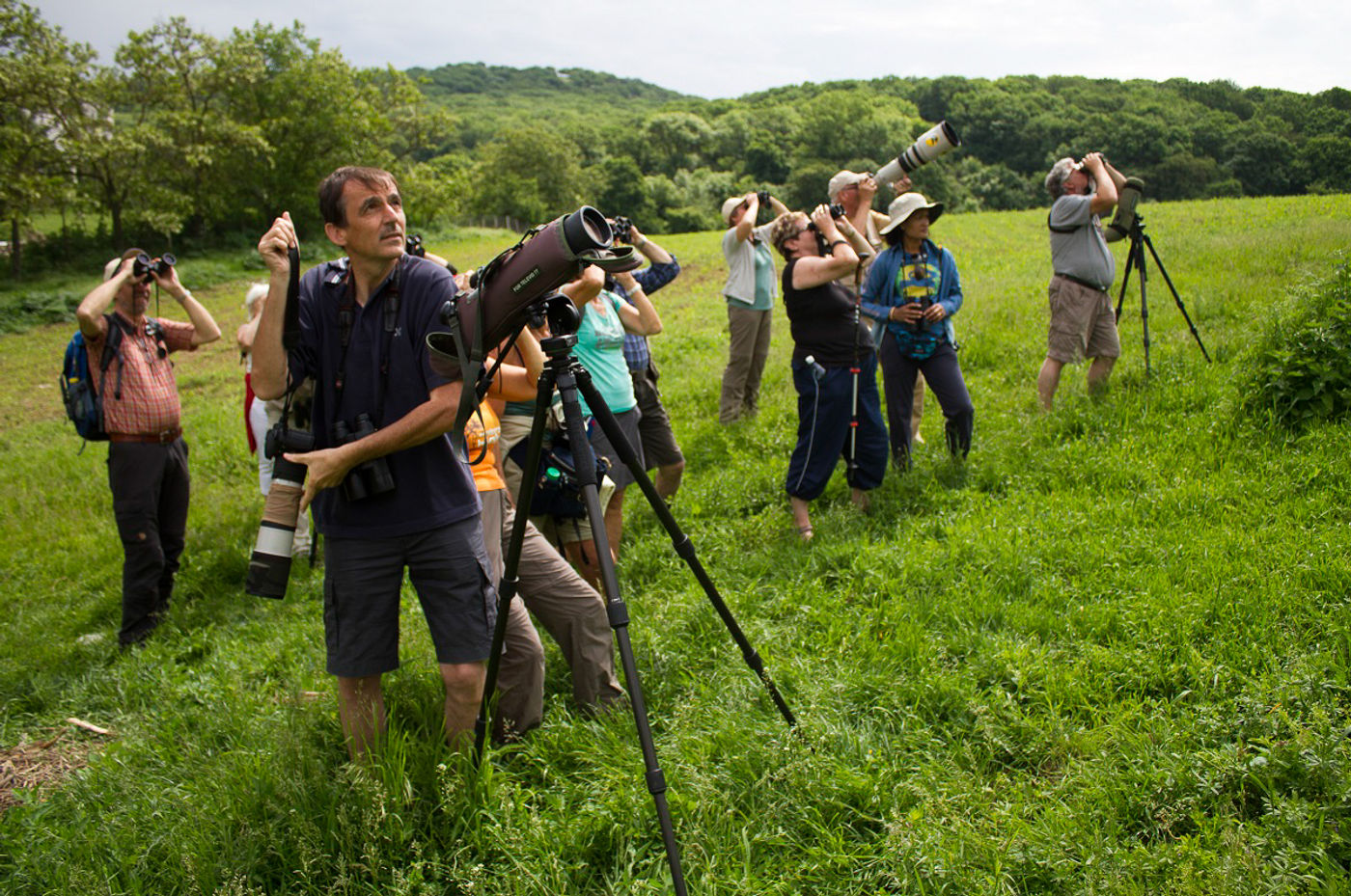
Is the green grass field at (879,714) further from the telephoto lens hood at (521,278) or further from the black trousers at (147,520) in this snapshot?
the telephoto lens hood at (521,278)

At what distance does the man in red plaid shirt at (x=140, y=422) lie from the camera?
5.42 meters

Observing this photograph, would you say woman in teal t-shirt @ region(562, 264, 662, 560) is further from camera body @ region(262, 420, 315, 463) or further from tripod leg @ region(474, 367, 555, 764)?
camera body @ region(262, 420, 315, 463)

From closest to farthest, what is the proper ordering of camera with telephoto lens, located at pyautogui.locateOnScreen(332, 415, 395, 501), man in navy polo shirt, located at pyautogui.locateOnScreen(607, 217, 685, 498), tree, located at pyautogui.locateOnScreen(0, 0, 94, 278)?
camera with telephoto lens, located at pyautogui.locateOnScreen(332, 415, 395, 501) < man in navy polo shirt, located at pyautogui.locateOnScreen(607, 217, 685, 498) < tree, located at pyautogui.locateOnScreen(0, 0, 94, 278)

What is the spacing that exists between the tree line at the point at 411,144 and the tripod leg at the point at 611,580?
374 inches

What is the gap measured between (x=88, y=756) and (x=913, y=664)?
3662mm

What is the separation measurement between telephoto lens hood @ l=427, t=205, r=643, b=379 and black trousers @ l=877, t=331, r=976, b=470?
346 cm

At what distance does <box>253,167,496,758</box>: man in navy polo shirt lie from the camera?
9.14ft

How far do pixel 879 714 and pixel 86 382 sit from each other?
17.6ft

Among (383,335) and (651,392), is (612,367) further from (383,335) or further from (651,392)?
(383,335)

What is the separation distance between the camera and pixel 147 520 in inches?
221

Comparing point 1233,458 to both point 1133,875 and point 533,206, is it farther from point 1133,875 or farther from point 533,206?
point 533,206

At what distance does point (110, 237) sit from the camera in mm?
33812

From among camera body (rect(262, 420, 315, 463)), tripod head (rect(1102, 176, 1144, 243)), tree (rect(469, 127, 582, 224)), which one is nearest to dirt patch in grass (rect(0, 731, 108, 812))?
camera body (rect(262, 420, 315, 463))

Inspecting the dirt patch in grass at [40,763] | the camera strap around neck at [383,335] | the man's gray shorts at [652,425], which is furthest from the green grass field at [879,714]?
the camera strap around neck at [383,335]
